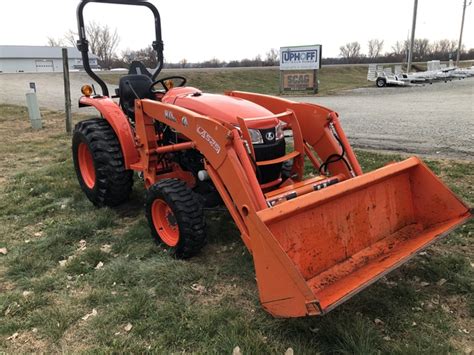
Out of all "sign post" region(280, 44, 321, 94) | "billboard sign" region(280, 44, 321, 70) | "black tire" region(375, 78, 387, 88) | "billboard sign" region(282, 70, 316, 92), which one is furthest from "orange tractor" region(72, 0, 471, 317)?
"black tire" region(375, 78, 387, 88)

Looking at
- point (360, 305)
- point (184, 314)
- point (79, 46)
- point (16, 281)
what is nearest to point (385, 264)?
point (360, 305)

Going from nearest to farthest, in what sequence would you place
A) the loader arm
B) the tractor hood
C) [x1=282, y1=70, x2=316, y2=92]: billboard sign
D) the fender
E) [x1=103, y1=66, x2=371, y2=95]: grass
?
the loader arm
the tractor hood
the fender
[x1=282, y1=70, x2=316, y2=92]: billboard sign
[x1=103, y1=66, x2=371, y2=95]: grass

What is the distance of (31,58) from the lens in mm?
66250

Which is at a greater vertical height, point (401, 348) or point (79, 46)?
point (79, 46)

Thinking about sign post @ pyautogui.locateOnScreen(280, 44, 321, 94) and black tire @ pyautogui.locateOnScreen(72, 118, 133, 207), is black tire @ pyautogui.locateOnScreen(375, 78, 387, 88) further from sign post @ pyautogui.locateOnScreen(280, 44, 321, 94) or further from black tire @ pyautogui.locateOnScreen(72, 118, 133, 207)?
black tire @ pyautogui.locateOnScreen(72, 118, 133, 207)

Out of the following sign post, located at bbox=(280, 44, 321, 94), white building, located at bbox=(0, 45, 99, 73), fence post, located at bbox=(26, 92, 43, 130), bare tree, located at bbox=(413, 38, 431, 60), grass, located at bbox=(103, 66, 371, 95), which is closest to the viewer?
fence post, located at bbox=(26, 92, 43, 130)

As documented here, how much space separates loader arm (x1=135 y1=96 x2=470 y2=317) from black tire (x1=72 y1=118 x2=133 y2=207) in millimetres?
937

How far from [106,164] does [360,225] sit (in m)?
2.79

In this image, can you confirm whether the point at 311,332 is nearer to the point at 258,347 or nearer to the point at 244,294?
the point at 258,347

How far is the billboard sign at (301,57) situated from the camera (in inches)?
887

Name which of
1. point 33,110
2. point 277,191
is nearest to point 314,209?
point 277,191

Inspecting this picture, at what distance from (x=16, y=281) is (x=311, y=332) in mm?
2499

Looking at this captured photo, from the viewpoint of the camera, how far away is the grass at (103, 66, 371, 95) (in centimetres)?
2831

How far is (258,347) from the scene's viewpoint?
259 centimetres
